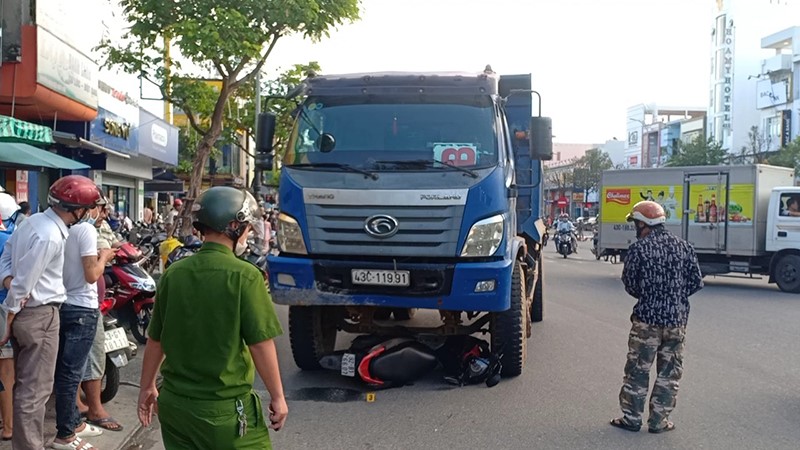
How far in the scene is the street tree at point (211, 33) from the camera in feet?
45.5

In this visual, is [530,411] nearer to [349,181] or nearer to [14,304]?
[349,181]

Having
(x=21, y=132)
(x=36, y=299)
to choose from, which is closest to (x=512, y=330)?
(x=36, y=299)

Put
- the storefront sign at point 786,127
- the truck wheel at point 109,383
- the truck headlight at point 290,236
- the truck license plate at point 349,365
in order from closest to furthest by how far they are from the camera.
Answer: the truck wheel at point 109,383 → the truck headlight at point 290,236 → the truck license plate at point 349,365 → the storefront sign at point 786,127

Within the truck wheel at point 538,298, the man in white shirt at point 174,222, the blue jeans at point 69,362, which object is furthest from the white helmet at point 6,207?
the man in white shirt at point 174,222

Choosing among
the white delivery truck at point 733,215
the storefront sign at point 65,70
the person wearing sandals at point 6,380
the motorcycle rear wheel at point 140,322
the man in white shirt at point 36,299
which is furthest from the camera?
the white delivery truck at point 733,215

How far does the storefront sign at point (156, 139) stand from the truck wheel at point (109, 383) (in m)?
18.8

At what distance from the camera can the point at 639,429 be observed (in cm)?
572

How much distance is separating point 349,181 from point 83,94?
37.4 feet

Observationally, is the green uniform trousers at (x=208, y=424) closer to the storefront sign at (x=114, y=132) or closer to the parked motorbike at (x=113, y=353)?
the parked motorbike at (x=113, y=353)

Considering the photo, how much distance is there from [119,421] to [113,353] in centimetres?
54

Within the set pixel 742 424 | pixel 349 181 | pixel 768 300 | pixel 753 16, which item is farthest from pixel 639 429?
pixel 753 16

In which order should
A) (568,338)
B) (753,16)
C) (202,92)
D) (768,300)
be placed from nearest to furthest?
(568,338)
(768,300)
(202,92)
(753,16)

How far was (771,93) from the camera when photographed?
5759cm

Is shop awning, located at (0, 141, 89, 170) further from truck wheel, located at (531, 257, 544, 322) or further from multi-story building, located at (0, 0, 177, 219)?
truck wheel, located at (531, 257, 544, 322)
